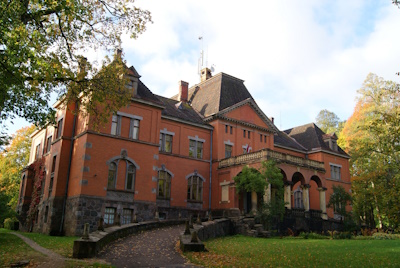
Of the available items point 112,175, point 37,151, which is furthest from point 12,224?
point 112,175

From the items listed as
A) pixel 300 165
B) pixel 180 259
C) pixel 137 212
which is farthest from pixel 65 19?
pixel 300 165

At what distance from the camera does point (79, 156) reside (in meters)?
28.1

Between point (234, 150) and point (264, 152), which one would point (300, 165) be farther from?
point (234, 150)

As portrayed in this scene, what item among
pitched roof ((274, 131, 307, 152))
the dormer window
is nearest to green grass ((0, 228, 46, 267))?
pitched roof ((274, 131, 307, 152))

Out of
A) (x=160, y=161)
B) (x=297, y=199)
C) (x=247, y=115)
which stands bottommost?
(x=297, y=199)

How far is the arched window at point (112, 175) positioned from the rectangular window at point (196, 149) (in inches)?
368

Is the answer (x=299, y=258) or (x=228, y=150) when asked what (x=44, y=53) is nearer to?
(x=299, y=258)

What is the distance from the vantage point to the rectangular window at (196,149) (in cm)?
3597

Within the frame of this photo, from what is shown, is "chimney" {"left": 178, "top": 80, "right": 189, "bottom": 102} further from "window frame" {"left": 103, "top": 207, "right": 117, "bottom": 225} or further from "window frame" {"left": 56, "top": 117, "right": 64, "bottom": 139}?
"window frame" {"left": 103, "top": 207, "right": 117, "bottom": 225}

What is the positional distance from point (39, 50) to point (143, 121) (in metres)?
16.3

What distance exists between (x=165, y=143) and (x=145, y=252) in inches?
751

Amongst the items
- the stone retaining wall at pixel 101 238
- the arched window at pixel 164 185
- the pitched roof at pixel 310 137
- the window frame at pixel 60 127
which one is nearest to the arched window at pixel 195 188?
the arched window at pixel 164 185

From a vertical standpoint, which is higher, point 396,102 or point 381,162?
point 396,102

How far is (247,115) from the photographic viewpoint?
130ft
